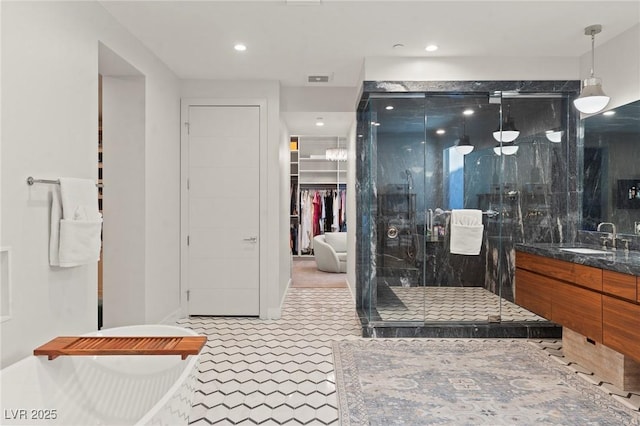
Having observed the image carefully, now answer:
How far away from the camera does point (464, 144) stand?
13.1 feet

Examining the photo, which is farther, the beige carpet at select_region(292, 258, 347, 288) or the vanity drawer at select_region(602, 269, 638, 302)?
the beige carpet at select_region(292, 258, 347, 288)

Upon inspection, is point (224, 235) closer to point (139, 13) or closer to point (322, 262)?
point (139, 13)

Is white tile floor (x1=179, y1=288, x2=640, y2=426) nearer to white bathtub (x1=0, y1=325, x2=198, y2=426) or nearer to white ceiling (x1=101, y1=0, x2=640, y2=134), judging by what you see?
white bathtub (x1=0, y1=325, x2=198, y2=426)

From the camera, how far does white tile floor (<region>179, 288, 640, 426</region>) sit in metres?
2.46

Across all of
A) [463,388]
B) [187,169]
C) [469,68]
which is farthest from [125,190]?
[469,68]

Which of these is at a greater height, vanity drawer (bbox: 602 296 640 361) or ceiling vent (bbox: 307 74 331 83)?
ceiling vent (bbox: 307 74 331 83)

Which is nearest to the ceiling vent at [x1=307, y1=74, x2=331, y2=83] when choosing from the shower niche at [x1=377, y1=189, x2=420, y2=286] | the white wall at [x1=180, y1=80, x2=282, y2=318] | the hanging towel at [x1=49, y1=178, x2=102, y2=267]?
the white wall at [x1=180, y1=80, x2=282, y2=318]

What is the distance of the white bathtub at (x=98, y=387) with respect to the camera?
171cm

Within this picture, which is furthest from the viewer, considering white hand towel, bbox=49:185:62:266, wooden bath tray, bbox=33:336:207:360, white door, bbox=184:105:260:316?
white door, bbox=184:105:260:316

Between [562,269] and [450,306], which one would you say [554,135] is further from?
[450,306]

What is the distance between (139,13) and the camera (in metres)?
2.98

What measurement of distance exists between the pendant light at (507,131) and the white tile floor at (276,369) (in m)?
1.89

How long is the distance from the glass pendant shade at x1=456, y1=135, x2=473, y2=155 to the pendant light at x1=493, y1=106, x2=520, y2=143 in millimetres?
258

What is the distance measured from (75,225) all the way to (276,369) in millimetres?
1707
